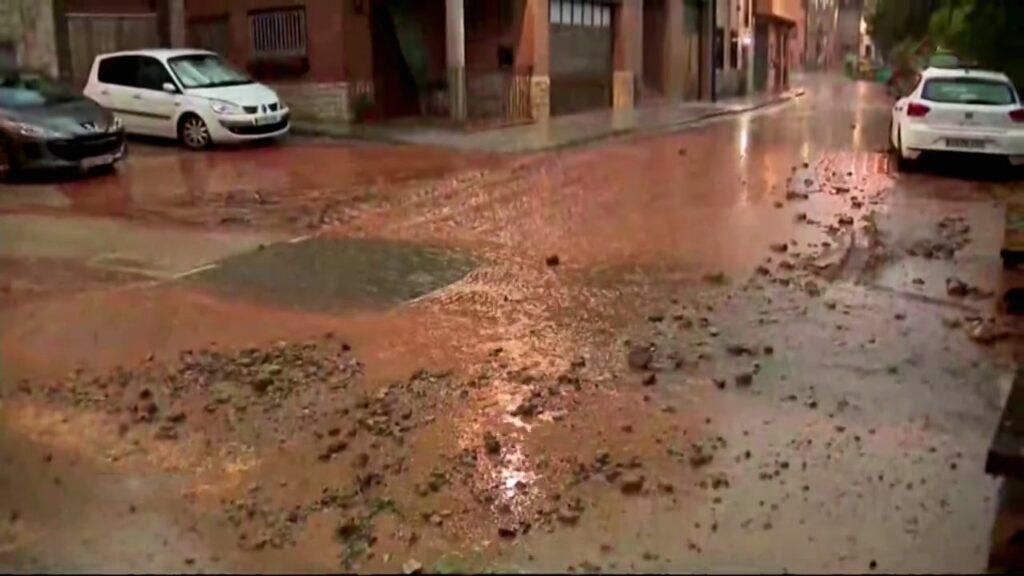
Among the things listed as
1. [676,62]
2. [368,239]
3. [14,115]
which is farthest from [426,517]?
[676,62]

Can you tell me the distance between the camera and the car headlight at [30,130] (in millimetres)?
15102

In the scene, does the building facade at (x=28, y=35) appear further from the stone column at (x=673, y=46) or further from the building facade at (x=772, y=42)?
the building facade at (x=772, y=42)

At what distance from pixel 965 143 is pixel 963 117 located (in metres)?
0.38

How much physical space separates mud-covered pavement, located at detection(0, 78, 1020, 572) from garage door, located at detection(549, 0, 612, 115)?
56.4 feet

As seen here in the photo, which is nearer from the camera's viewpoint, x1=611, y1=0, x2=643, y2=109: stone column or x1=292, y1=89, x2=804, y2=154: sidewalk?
x1=292, y1=89, x2=804, y2=154: sidewalk

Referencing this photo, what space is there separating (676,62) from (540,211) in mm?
27175

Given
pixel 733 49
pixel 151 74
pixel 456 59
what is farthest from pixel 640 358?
pixel 733 49

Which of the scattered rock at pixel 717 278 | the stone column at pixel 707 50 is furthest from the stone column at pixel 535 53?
the scattered rock at pixel 717 278

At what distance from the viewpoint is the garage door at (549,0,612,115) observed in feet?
97.1

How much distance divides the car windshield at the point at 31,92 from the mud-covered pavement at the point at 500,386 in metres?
3.56

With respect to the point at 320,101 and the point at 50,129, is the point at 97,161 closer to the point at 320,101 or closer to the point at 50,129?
the point at 50,129

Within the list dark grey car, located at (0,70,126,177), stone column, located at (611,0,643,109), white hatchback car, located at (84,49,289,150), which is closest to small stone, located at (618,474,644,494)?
dark grey car, located at (0,70,126,177)

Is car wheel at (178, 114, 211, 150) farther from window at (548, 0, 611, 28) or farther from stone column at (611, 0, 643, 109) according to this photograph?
stone column at (611, 0, 643, 109)

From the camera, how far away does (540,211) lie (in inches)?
504
